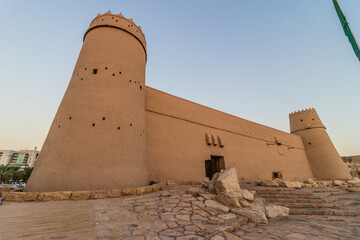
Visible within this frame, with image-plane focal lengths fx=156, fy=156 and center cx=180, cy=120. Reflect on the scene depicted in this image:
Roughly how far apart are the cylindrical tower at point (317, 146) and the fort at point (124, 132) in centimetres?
944

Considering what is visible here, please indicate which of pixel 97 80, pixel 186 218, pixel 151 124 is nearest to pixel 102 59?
pixel 97 80

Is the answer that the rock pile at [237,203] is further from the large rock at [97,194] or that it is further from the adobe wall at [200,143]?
the adobe wall at [200,143]

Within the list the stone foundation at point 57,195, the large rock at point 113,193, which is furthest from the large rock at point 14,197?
the large rock at point 113,193

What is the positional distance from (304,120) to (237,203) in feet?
78.8

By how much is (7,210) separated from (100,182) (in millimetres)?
2157

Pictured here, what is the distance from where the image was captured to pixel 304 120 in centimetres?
2188

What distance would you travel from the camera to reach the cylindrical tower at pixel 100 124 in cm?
521

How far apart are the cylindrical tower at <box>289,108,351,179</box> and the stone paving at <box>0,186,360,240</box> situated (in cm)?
2073

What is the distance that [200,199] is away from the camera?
176 inches

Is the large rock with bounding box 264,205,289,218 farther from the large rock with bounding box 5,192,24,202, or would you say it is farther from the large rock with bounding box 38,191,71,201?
the large rock with bounding box 5,192,24,202

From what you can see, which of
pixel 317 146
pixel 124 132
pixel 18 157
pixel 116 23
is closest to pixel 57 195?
pixel 124 132

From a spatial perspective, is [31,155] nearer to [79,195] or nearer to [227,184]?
[79,195]

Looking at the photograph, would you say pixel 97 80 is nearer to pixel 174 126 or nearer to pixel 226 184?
pixel 174 126

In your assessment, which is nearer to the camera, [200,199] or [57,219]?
[57,219]
